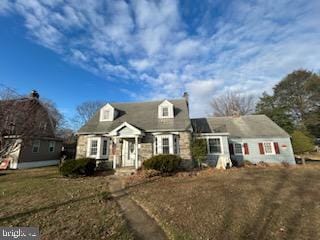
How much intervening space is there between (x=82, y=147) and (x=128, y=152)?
167 inches

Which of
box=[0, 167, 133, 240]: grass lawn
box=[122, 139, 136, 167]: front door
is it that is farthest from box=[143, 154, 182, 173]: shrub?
box=[0, 167, 133, 240]: grass lawn

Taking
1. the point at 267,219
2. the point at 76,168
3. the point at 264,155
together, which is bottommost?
the point at 267,219

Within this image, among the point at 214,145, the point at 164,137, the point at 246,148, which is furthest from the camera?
the point at 246,148

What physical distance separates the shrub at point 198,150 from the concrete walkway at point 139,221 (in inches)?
321

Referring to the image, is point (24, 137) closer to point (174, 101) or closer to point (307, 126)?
point (174, 101)

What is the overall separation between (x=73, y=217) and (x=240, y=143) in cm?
1678

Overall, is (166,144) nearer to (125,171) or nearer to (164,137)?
(164,137)

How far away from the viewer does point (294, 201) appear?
21.2 ft

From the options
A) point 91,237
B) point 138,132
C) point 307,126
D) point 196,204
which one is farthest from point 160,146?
point 307,126

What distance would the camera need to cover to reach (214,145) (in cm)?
1633

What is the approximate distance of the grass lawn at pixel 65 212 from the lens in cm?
447

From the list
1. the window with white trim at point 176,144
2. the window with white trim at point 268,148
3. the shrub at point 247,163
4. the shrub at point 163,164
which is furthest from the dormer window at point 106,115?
the window with white trim at point 268,148

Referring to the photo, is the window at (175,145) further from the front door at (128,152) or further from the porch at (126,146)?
the front door at (128,152)

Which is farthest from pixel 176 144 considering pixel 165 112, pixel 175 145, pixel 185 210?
pixel 185 210
